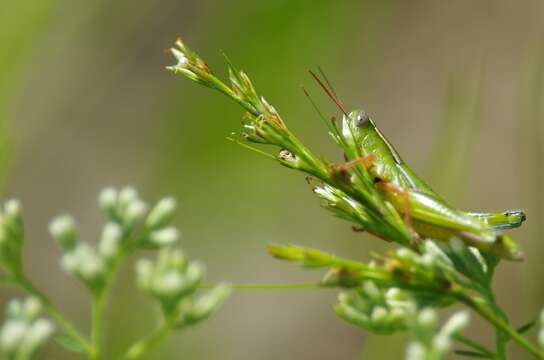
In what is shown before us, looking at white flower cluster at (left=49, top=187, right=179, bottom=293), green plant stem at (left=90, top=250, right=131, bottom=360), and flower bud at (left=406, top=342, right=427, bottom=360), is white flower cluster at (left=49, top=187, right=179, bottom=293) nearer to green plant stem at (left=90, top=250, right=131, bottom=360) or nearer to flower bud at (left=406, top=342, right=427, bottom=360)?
green plant stem at (left=90, top=250, right=131, bottom=360)

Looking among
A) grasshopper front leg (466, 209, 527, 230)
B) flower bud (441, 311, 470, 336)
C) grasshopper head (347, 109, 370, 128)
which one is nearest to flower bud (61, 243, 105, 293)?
flower bud (441, 311, 470, 336)

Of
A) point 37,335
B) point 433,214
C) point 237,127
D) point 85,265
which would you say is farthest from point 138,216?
point 237,127

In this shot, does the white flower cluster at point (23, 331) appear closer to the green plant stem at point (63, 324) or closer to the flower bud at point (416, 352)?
the green plant stem at point (63, 324)

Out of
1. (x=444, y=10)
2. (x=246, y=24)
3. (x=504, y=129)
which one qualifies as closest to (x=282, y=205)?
(x=246, y=24)

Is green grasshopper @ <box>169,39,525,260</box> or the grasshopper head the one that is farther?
the grasshopper head

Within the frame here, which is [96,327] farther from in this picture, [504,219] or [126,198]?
[504,219]

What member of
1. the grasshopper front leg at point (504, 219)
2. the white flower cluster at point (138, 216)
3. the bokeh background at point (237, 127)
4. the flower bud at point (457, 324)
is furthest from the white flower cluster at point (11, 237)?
the grasshopper front leg at point (504, 219)
